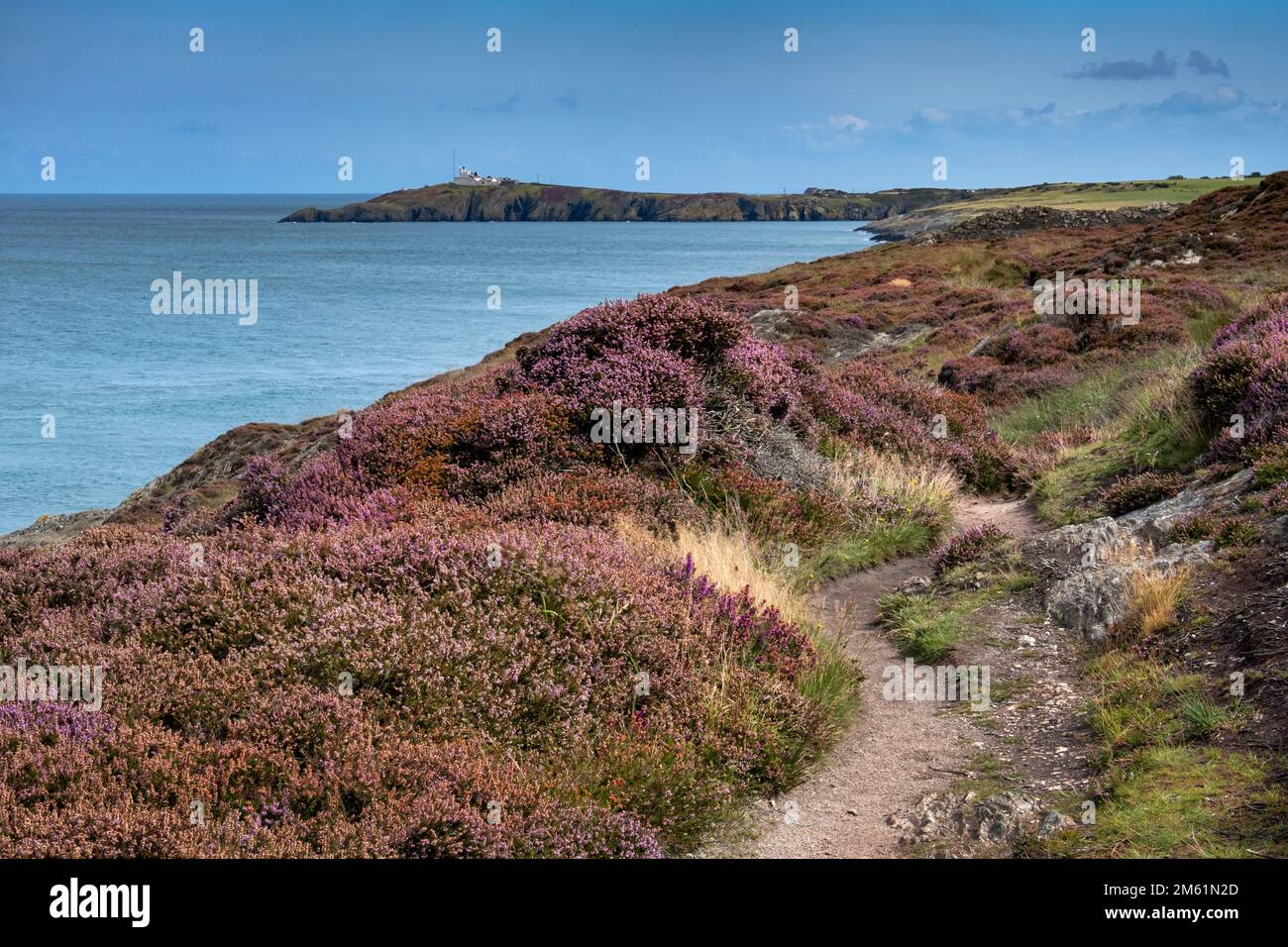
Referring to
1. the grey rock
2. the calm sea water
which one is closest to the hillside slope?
the grey rock

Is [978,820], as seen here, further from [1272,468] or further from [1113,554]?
[1272,468]

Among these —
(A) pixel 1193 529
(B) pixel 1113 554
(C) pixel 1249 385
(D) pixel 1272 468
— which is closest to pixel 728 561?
(B) pixel 1113 554

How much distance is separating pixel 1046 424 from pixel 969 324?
524 inches

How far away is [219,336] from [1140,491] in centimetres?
6529

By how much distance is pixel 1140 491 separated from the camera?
10.1m

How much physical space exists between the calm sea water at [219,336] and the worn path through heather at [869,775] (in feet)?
94.0

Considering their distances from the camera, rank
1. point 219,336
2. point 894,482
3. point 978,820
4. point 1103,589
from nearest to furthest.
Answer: point 978,820, point 1103,589, point 894,482, point 219,336

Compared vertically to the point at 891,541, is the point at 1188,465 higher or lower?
higher

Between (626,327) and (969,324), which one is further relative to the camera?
(969,324)

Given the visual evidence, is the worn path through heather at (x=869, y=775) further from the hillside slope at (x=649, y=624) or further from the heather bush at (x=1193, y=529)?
the heather bush at (x=1193, y=529)
